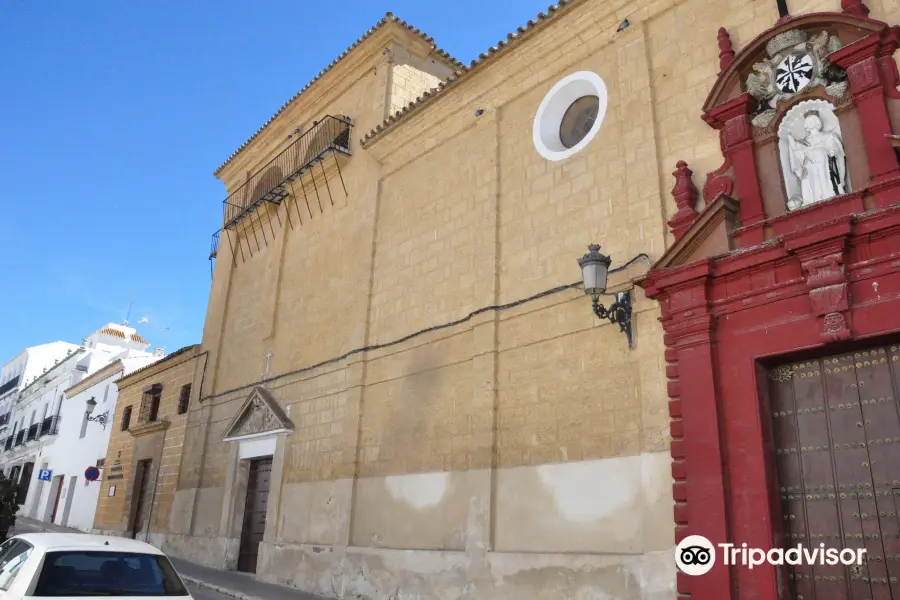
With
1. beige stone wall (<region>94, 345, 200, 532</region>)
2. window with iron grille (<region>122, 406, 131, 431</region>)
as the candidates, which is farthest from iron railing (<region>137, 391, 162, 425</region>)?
window with iron grille (<region>122, 406, 131, 431</region>)

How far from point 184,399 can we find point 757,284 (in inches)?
507

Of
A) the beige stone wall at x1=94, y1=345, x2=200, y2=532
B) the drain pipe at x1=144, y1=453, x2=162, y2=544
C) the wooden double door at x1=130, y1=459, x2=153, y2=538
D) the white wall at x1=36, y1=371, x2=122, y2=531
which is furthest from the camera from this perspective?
the white wall at x1=36, y1=371, x2=122, y2=531

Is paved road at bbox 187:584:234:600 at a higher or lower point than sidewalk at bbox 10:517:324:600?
lower

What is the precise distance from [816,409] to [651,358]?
4.69 feet

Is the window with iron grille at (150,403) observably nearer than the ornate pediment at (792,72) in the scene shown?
No

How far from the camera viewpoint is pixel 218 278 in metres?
15.3

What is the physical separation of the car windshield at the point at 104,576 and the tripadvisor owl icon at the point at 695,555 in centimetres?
374

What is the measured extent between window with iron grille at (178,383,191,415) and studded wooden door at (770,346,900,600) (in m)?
12.7

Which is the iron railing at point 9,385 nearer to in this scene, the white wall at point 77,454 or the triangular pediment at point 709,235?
the white wall at point 77,454

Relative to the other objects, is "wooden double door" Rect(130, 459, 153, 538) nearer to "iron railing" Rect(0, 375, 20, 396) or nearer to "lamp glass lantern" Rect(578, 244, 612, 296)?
"lamp glass lantern" Rect(578, 244, 612, 296)

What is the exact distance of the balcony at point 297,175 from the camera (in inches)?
478

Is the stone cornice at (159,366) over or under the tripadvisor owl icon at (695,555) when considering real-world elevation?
over

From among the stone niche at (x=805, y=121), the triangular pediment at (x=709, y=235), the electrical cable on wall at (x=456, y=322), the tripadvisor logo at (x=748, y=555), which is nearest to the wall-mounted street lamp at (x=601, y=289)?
the electrical cable on wall at (x=456, y=322)

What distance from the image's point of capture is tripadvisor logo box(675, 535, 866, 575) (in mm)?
4824
